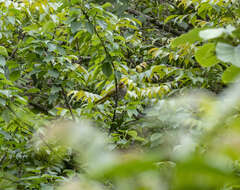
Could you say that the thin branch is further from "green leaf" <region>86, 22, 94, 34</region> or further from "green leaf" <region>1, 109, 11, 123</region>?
"green leaf" <region>1, 109, 11, 123</region>

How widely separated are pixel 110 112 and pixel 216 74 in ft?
2.54

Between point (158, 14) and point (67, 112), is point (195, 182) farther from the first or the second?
point (158, 14)

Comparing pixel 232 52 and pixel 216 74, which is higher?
pixel 216 74

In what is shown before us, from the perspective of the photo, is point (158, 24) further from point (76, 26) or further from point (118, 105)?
point (76, 26)

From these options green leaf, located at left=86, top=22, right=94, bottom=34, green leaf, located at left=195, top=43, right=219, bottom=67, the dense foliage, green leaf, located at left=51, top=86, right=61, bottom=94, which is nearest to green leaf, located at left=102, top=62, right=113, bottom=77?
the dense foliage

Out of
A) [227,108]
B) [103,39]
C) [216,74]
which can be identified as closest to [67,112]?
[103,39]

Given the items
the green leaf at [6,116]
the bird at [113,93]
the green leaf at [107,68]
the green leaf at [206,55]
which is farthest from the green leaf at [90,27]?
the green leaf at [206,55]

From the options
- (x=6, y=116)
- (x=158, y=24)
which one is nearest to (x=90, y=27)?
(x=6, y=116)

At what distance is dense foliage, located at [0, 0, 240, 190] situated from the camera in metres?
0.19

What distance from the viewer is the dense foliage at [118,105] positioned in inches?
7.4

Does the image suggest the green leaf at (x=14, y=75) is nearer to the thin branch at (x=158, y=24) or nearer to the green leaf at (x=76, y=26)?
the green leaf at (x=76, y=26)

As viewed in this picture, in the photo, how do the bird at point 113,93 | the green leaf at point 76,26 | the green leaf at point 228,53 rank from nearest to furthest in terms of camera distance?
the green leaf at point 228,53
the green leaf at point 76,26
the bird at point 113,93

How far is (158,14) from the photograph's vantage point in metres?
2.76

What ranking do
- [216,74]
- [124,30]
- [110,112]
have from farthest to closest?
1. [124,30]
2. [216,74]
3. [110,112]
